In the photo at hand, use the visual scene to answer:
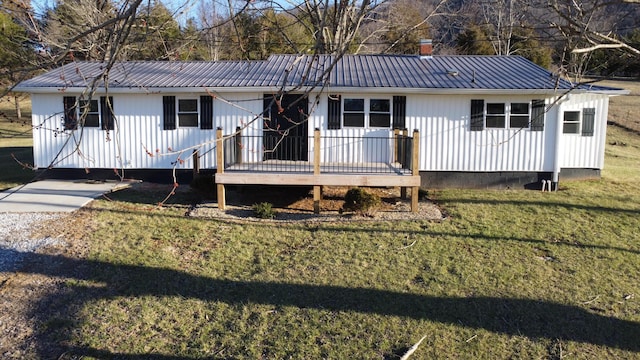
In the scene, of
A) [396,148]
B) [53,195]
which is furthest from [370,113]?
[53,195]

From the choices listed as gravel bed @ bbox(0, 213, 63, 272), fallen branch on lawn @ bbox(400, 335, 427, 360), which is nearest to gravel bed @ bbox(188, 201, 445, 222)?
gravel bed @ bbox(0, 213, 63, 272)

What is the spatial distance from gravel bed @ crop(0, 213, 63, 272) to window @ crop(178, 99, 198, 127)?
479cm

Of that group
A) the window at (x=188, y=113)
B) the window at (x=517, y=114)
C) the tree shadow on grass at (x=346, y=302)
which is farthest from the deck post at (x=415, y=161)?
the window at (x=188, y=113)

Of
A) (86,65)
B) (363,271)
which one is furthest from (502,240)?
(86,65)

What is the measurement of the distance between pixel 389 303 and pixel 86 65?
13.5 m

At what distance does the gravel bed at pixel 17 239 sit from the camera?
834 centimetres

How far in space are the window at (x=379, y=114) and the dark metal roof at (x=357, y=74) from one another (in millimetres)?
563

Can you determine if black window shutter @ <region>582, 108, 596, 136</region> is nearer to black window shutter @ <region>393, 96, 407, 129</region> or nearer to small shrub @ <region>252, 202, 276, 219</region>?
black window shutter @ <region>393, 96, 407, 129</region>

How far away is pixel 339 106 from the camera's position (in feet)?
46.2

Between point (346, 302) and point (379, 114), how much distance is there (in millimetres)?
7810

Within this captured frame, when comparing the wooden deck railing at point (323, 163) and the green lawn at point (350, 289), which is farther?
the wooden deck railing at point (323, 163)

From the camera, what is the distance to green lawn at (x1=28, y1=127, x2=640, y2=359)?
6.25 meters

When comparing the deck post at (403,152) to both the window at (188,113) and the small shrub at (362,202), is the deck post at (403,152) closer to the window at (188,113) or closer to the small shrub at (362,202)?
the small shrub at (362,202)

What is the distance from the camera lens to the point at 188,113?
1443 cm
